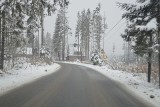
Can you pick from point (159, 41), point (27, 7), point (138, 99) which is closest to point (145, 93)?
point (138, 99)

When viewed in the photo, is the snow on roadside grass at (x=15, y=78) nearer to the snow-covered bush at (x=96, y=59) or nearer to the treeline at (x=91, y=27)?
the snow-covered bush at (x=96, y=59)

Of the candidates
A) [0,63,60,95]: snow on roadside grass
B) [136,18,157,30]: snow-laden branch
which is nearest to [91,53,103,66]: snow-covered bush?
[0,63,60,95]: snow on roadside grass

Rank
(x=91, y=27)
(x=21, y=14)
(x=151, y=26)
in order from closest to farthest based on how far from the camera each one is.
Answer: (x=151, y=26)
(x=21, y=14)
(x=91, y=27)

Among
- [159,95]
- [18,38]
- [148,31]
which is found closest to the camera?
[159,95]

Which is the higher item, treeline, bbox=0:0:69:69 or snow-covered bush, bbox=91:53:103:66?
treeline, bbox=0:0:69:69

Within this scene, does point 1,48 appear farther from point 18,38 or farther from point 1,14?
point 1,14

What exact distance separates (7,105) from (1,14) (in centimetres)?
976

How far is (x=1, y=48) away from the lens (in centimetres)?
2397

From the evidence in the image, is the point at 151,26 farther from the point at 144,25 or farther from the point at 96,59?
the point at 96,59

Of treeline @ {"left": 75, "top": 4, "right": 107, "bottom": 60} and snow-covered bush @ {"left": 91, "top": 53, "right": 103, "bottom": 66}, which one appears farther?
treeline @ {"left": 75, "top": 4, "right": 107, "bottom": 60}

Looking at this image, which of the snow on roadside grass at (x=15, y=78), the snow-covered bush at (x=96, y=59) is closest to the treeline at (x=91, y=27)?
the snow-covered bush at (x=96, y=59)

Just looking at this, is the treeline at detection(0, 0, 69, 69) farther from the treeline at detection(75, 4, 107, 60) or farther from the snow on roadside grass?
the treeline at detection(75, 4, 107, 60)

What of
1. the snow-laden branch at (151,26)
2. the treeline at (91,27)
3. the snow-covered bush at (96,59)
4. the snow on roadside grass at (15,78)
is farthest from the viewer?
the treeline at (91,27)

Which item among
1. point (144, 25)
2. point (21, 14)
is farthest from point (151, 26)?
point (21, 14)
